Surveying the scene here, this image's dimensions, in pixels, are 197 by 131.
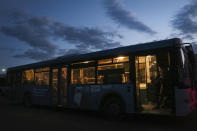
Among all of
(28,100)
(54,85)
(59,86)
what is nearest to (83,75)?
(59,86)

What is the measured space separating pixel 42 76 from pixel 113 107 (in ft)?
19.3

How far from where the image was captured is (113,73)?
8273 millimetres

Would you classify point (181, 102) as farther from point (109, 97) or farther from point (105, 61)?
point (105, 61)

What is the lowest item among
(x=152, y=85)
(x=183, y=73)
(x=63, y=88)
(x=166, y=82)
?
(x=63, y=88)

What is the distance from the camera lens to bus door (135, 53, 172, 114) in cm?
685

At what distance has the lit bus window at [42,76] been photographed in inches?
462

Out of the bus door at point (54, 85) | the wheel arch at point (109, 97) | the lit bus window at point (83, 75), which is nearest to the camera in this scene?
the wheel arch at point (109, 97)

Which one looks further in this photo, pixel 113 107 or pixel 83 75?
pixel 83 75

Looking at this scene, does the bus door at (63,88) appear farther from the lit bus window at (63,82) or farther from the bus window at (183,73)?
the bus window at (183,73)

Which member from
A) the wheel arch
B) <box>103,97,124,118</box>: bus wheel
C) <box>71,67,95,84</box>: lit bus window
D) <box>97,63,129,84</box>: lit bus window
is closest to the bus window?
<box>97,63,129,84</box>: lit bus window

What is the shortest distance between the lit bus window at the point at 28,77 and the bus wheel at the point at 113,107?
6.54 m

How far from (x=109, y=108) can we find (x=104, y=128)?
1.59 meters

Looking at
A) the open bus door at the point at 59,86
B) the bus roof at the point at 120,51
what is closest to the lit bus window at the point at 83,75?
the bus roof at the point at 120,51

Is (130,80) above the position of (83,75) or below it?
below
